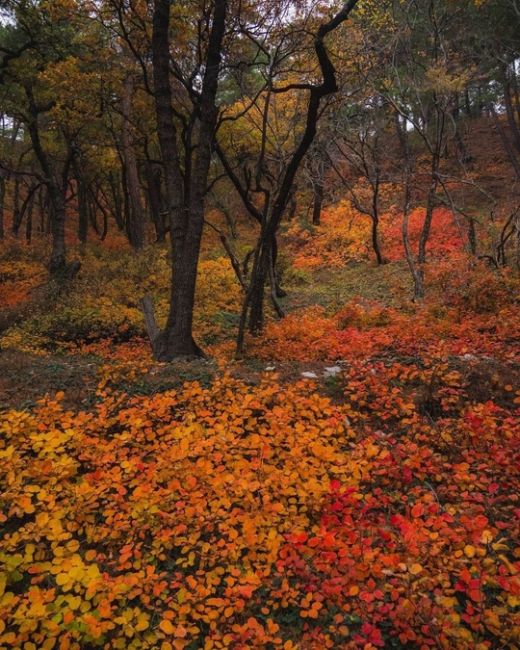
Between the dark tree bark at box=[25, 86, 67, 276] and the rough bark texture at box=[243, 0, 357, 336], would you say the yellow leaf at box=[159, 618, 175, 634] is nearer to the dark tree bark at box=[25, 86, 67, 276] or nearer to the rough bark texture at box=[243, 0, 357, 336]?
the rough bark texture at box=[243, 0, 357, 336]

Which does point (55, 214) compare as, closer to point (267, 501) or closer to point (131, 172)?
point (131, 172)

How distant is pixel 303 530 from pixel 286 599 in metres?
0.66

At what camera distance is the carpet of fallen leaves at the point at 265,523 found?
132 inches

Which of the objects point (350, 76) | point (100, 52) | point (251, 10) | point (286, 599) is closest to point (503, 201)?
point (350, 76)

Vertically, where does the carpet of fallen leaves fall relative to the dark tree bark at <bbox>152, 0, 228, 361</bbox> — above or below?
below

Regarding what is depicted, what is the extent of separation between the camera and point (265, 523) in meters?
4.17

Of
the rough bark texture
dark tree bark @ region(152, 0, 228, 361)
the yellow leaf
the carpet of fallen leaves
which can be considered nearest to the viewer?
the yellow leaf

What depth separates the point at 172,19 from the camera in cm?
988

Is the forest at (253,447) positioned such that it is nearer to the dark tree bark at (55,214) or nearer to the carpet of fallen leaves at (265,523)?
the carpet of fallen leaves at (265,523)

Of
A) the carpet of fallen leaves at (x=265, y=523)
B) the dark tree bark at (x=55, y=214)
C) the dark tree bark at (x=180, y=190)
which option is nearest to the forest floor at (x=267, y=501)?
the carpet of fallen leaves at (x=265, y=523)

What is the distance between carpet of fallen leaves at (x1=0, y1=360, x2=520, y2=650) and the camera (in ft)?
11.0

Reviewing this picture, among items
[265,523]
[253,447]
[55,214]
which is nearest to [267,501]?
[265,523]

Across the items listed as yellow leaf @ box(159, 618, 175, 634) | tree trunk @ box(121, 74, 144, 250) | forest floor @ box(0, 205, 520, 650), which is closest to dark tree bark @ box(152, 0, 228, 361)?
forest floor @ box(0, 205, 520, 650)

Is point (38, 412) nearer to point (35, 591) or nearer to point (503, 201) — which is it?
point (35, 591)
